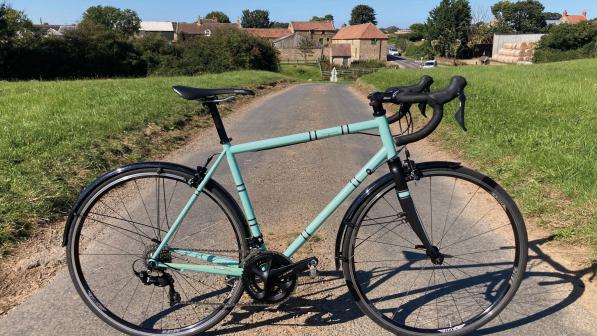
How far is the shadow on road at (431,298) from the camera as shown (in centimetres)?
300

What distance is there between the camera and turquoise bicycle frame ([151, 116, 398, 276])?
2.58 meters

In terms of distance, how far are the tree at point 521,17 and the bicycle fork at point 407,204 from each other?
114931 millimetres

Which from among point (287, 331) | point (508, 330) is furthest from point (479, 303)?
A: point (287, 331)

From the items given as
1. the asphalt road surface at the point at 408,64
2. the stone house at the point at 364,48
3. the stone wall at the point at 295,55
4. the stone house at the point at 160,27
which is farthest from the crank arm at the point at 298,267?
the stone house at the point at 160,27

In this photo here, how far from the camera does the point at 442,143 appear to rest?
815 centimetres

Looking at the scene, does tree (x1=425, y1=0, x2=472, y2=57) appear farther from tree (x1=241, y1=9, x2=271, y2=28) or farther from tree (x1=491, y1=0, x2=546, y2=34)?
tree (x1=241, y1=9, x2=271, y2=28)

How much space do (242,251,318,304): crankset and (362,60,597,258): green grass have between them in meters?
2.55

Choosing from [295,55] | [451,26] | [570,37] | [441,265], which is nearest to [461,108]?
[441,265]

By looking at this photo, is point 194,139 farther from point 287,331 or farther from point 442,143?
point 287,331

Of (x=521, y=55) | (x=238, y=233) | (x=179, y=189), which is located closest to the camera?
(x=238, y=233)

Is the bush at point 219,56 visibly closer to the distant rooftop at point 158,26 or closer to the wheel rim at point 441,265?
the wheel rim at point 441,265

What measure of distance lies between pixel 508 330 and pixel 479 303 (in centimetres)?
26

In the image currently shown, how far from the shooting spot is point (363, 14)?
14950 cm

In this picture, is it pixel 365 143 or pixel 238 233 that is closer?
pixel 238 233
